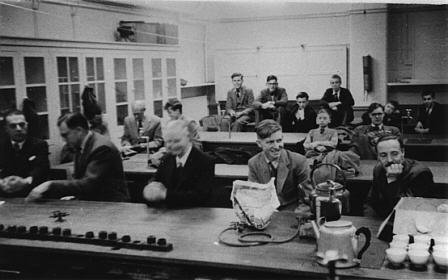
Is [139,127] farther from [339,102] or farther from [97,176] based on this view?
[97,176]

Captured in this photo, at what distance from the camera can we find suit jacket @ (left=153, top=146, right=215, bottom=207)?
3078 mm

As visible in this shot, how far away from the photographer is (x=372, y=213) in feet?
10.4

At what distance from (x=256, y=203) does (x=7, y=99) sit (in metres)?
3.72

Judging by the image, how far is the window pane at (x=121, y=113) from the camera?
7.16m

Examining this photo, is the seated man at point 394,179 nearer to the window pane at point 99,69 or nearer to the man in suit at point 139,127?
the man in suit at point 139,127

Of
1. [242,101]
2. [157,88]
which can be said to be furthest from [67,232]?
[242,101]

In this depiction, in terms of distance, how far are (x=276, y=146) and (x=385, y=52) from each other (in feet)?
21.8

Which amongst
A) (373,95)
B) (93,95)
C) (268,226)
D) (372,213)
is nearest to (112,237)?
(268,226)

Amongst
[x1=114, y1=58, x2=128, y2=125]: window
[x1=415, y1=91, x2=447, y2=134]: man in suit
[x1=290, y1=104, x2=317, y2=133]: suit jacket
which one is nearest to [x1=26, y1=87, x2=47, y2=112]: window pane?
[x1=114, y1=58, x2=128, y2=125]: window

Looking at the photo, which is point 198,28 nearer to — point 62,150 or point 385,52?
point 385,52

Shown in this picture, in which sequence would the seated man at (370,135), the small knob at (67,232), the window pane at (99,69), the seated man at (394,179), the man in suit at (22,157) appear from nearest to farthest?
the small knob at (67,232)
the seated man at (394,179)
the man in suit at (22,157)
the seated man at (370,135)
the window pane at (99,69)

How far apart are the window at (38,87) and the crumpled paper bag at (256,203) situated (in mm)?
3817

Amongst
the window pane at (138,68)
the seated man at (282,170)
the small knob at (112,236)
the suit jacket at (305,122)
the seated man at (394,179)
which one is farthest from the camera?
the window pane at (138,68)

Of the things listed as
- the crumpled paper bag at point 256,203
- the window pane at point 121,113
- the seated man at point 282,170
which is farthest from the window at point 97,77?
the crumpled paper bag at point 256,203
